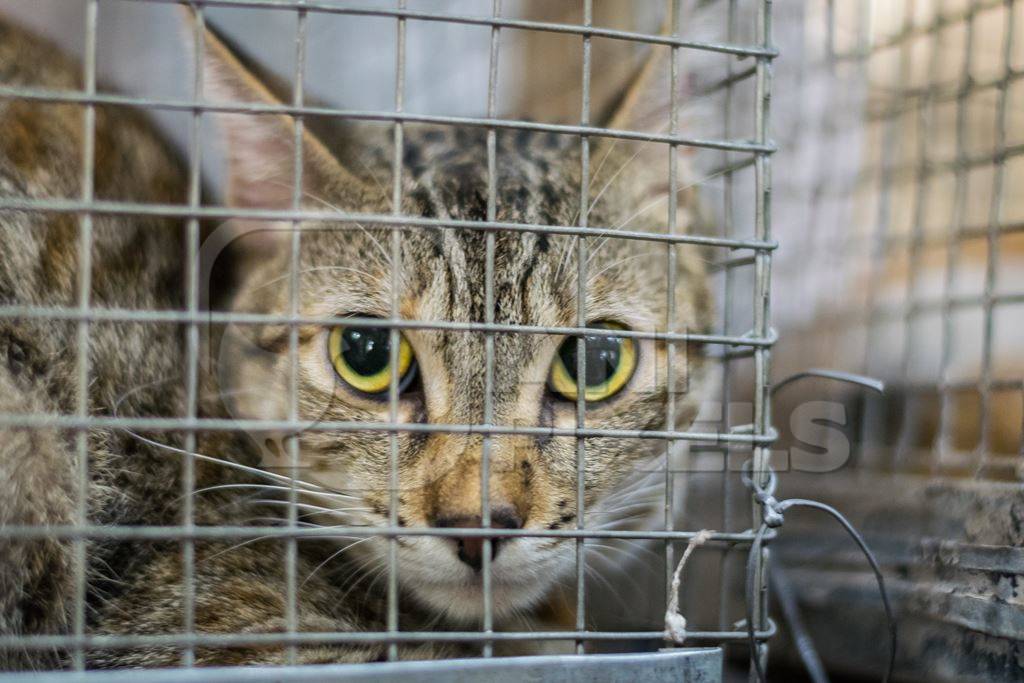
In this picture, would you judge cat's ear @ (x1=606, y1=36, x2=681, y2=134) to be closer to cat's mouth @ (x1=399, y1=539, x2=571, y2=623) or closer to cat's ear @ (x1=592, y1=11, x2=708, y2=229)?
cat's ear @ (x1=592, y1=11, x2=708, y2=229)

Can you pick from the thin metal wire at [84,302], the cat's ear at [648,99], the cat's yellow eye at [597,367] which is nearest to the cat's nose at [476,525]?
the cat's yellow eye at [597,367]

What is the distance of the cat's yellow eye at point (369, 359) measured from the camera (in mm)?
1121

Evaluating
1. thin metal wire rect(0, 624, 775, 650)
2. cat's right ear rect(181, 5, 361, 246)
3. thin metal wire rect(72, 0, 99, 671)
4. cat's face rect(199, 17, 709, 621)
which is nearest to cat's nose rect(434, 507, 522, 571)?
cat's face rect(199, 17, 709, 621)

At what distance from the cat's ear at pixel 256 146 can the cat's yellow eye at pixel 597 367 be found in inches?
15.8

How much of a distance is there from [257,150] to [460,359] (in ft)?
1.63

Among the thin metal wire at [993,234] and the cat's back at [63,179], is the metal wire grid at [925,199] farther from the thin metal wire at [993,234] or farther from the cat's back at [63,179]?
the cat's back at [63,179]

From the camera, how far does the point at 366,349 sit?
113 centimetres

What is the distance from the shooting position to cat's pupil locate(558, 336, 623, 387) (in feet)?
3.72

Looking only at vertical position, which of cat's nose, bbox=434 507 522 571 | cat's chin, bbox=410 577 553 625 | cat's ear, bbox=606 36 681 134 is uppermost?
cat's ear, bbox=606 36 681 134

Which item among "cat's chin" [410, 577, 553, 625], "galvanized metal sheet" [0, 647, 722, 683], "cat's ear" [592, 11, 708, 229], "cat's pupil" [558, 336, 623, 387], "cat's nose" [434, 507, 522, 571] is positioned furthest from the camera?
"cat's ear" [592, 11, 708, 229]

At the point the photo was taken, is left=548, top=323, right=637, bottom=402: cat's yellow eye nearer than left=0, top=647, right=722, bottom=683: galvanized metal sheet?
No

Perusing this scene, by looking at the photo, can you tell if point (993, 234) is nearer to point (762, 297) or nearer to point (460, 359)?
point (762, 297)

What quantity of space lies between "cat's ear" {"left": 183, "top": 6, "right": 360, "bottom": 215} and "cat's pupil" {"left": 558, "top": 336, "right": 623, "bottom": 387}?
1.32 feet

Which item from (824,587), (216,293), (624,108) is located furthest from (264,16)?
(824,587)
